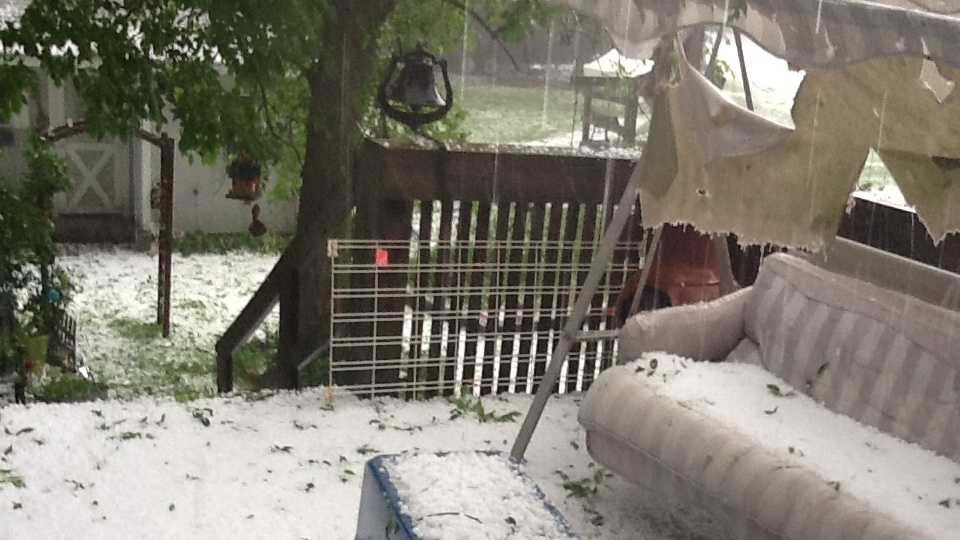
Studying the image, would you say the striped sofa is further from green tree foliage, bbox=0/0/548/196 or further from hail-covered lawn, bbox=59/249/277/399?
hail-covered lawn, bbox=59/249/277/399

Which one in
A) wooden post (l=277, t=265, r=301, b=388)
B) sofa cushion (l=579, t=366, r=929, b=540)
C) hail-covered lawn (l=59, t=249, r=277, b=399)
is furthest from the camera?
hail-covered lawn (l=59, t=249, r=277, b=399)

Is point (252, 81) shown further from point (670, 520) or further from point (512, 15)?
point (670, 520)

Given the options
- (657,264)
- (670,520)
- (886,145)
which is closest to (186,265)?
(657,264)

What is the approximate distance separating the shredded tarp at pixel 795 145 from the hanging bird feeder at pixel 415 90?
1466mm

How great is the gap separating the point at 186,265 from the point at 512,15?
4882mm

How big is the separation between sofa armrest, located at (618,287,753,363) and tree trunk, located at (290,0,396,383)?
210 cm

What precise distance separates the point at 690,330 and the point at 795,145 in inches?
37.3

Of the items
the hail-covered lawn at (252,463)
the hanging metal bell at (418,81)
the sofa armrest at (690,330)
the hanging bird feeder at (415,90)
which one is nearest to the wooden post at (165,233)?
the hanging bird feeder at (415,90)

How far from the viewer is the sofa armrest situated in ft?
11.0

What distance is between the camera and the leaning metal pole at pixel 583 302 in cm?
312

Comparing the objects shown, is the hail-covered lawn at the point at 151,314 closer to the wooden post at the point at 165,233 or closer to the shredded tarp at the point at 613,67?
the wooden post at the point at 165,233

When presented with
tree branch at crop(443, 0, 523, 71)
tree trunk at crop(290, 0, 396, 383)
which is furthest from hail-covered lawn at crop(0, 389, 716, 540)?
tree branch at crop(443, 0, 523, 71)

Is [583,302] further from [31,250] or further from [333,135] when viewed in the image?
[31,250]

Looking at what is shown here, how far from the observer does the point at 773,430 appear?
2.81 metres
